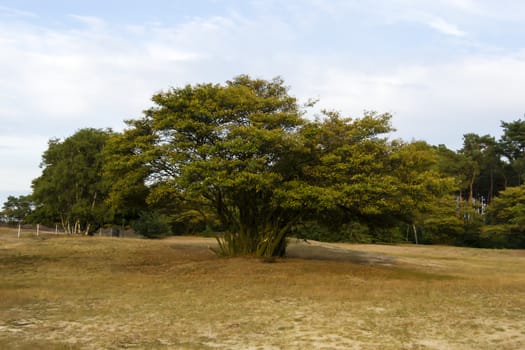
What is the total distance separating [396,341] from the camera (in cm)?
819

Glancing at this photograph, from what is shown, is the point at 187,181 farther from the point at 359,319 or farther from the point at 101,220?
the point at 101,220

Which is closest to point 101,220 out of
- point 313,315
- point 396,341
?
point 313,315

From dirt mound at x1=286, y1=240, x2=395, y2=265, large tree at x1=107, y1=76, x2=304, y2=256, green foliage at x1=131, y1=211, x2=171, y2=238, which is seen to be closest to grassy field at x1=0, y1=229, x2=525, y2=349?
large tree at x1=107, y1=76, x2=304, y2=256

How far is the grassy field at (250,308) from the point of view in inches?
327

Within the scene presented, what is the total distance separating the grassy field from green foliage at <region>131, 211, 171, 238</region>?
27.1 meters

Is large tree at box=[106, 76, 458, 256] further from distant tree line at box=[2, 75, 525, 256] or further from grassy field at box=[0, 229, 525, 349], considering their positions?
grassy field at box=[0, 229, 525, 349]

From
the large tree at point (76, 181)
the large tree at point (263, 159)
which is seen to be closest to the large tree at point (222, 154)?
the large tree at point (263, 159)

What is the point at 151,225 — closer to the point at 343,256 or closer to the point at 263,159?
the point at 343,256

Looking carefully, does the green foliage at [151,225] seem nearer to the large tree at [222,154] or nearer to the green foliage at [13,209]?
the green foliage at [13,209]

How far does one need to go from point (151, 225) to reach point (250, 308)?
3867 cm

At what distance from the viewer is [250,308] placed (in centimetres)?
1162

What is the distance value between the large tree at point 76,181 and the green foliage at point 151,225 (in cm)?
609

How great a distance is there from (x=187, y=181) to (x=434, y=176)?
10.6m

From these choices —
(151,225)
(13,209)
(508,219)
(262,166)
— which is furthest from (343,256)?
(13,209)
